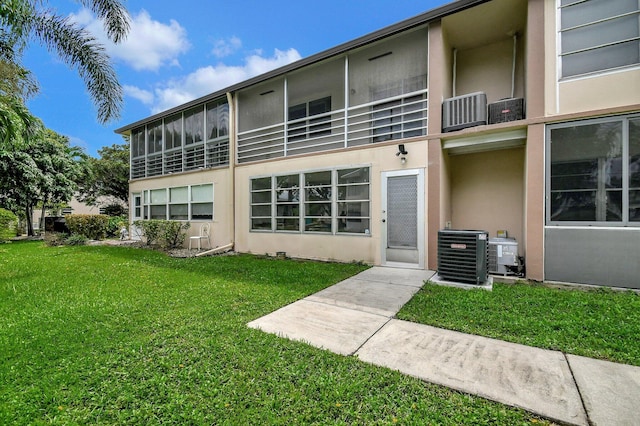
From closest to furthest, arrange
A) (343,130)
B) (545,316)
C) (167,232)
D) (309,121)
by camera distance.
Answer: (545,316), (343,130), (309,121), (167,232)

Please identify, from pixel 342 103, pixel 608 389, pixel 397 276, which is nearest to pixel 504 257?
pixel 397 276

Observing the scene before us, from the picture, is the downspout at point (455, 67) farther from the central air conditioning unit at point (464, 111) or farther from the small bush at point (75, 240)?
the small bush at point (75, 240)

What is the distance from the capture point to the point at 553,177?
537 cm

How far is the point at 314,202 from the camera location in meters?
8.18

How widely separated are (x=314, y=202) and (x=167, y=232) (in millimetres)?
6434

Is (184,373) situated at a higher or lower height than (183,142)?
lower

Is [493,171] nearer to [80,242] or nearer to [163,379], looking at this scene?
[163,379]

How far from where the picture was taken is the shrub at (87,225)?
43.3ft

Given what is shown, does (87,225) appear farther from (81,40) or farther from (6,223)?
(81,40)

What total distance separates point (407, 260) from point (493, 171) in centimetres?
335

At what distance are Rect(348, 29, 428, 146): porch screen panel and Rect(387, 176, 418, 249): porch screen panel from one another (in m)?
1.28

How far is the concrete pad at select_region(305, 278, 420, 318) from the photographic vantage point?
412 centimetres

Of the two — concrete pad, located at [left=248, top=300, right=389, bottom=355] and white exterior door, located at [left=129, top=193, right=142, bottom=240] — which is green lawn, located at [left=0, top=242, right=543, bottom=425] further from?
white exterior door, located at [left=129, top=193, right=142, bottom=240]

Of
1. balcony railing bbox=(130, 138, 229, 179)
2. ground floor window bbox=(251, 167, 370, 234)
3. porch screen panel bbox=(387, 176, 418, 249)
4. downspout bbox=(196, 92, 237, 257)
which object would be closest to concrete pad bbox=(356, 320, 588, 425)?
porch screen panel bbox=(387, 176, 418, 249)
